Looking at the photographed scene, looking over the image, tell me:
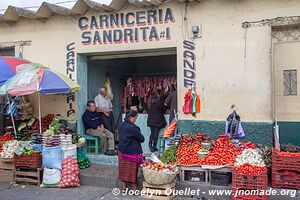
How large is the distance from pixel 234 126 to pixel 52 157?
4042mm

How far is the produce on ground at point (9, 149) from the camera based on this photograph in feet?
26.3

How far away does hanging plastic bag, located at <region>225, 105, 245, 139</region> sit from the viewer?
729 cm

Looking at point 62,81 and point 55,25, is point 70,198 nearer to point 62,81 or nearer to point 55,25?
point 62,81

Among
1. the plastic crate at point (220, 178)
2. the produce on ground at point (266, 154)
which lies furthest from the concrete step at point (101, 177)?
the produce on ground at point (266, 154)

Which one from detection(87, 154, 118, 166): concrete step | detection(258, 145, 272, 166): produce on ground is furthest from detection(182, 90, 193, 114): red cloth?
detection(87, 154, 118, 166): concrete step

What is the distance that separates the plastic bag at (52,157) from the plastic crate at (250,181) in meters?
3.78

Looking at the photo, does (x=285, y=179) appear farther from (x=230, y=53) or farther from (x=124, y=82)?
(x=124, y=82)

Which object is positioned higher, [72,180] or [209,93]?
[209,93]

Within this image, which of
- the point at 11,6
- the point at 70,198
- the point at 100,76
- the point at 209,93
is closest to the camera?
the point at 70,198

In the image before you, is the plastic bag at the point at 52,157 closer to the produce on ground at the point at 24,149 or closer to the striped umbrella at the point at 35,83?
the produce on ground at the point at 24,149

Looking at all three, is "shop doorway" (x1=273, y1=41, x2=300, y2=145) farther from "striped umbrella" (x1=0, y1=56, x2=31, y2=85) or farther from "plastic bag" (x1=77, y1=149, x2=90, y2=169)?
"striped umbrella" (x1=0, y1=56, x2=31, y2=85)

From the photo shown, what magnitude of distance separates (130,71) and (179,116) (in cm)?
453

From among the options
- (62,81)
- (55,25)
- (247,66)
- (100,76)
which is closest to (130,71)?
(100,76)

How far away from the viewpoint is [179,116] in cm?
802
